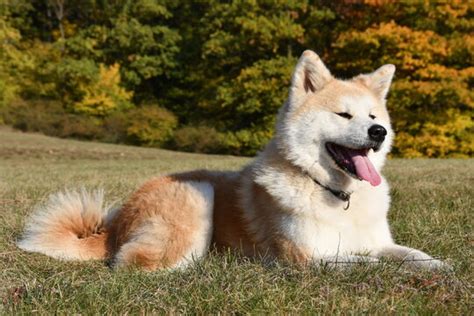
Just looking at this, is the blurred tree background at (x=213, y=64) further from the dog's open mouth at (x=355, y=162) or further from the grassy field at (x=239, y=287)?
the grassy field at (x=239, y=287)

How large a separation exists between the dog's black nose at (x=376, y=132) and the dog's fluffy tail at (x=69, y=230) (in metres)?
1.86

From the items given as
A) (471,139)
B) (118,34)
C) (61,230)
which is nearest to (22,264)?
(61,230)

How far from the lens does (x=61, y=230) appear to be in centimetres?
381

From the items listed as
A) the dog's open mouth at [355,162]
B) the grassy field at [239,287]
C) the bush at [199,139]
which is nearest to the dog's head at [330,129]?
the dog's open mouth at [355,162]

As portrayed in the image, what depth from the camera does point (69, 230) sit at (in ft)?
12.6

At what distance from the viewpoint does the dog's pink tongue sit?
3389 mm

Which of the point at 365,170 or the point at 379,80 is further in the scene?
the point at 379,80

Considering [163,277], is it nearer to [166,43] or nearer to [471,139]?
[471,139]

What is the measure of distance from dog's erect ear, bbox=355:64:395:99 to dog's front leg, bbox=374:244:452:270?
1050 mm

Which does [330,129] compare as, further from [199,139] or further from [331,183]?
[199,139]

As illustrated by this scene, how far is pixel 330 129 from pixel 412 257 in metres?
0.87

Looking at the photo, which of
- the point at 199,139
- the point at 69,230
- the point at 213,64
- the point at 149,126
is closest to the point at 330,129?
the point at 69,230

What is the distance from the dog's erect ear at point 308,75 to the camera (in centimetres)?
355

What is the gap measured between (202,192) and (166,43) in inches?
944
